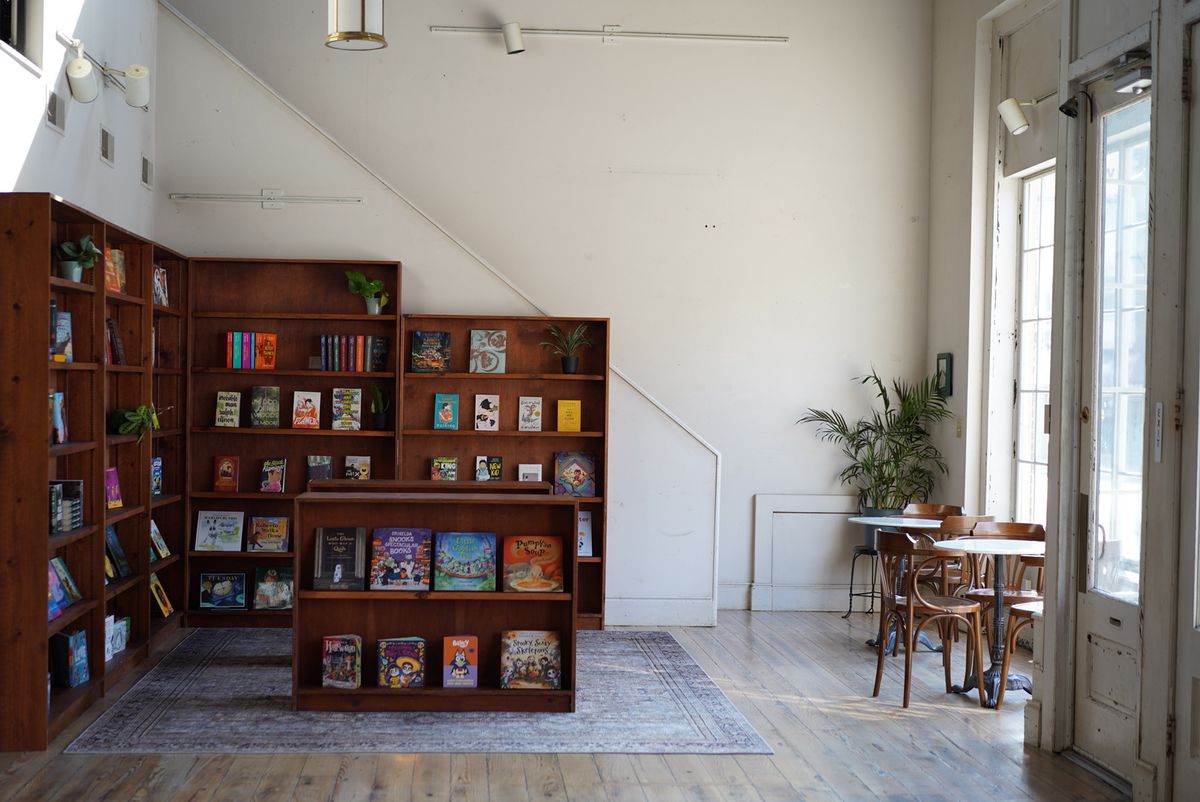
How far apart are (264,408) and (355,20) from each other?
146 inches

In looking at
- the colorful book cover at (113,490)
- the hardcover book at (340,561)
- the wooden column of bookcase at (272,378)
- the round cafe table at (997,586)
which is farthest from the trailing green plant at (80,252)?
the round cafe table at (997,586)

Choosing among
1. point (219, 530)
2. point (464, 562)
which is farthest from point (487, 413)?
point (464, 562)

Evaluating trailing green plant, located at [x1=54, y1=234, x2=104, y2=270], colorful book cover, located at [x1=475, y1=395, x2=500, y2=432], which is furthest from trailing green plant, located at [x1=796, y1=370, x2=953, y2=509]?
trailing green plant, located at [x1=54, y1=234, x2=104, y2=270]

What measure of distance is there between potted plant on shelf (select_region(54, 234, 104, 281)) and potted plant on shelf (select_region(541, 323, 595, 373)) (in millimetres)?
3169

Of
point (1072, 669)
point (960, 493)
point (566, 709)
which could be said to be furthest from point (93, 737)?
point (960, 493)

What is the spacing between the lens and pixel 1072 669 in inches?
191

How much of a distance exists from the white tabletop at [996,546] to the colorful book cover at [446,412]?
11.0 feet

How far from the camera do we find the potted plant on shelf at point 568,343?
7.48 metres

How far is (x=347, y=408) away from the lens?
290 inches

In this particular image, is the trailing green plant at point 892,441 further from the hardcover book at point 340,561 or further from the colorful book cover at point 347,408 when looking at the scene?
the hardcover book at point 340,561

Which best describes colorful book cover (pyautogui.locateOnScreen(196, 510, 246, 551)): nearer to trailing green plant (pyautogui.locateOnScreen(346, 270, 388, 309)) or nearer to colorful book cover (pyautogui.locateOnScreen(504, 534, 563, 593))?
trailing green plant (pyautogui.locateOnScreen(346, 270, 388, 309))

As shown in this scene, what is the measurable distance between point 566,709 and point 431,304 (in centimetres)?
325

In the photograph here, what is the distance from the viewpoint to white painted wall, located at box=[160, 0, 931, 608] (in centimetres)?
817

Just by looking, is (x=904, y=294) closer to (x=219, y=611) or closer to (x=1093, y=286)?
(x=1093, y=286)
